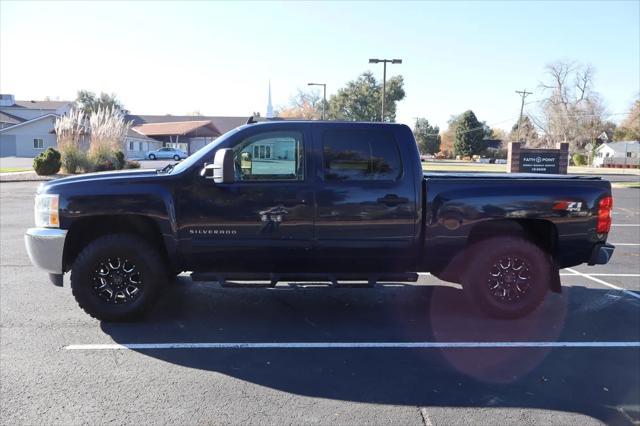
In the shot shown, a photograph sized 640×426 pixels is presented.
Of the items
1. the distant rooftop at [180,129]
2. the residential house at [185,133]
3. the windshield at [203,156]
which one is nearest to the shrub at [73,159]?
the windshield at [203,156]

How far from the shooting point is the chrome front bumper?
4.91 metres

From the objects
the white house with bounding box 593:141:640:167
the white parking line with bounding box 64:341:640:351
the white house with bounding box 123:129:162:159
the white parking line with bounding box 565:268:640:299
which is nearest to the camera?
the white parking line with bounding box 64:341:640:351

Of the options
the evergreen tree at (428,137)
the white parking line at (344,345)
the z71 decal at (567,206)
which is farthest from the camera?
the evergreen tree at (428,137)

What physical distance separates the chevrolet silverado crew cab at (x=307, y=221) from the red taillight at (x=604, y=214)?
0.01 m

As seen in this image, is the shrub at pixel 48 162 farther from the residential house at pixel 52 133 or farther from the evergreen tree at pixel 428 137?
the evergreen tree at pixel 428 137

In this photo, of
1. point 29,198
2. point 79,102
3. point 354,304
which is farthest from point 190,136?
point 354,304

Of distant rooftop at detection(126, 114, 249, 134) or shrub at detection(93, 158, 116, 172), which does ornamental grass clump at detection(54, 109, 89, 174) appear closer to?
shrub at detection(93, 158, 116, 172)

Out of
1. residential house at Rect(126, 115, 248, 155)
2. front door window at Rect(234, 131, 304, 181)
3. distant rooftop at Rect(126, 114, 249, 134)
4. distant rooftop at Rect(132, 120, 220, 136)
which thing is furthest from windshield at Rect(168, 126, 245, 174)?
distant rooftop at Rect(126, 114, 249, 134)

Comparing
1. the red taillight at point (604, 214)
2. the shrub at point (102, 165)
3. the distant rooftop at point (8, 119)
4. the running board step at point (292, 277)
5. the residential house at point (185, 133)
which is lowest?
the running board step at point (292, 277)

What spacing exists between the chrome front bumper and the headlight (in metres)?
0.06

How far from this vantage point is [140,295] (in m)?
5.07

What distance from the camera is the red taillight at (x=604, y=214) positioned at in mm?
5262

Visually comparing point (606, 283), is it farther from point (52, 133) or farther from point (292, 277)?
point (52, 133)

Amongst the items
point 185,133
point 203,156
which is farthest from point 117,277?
point 185,133
